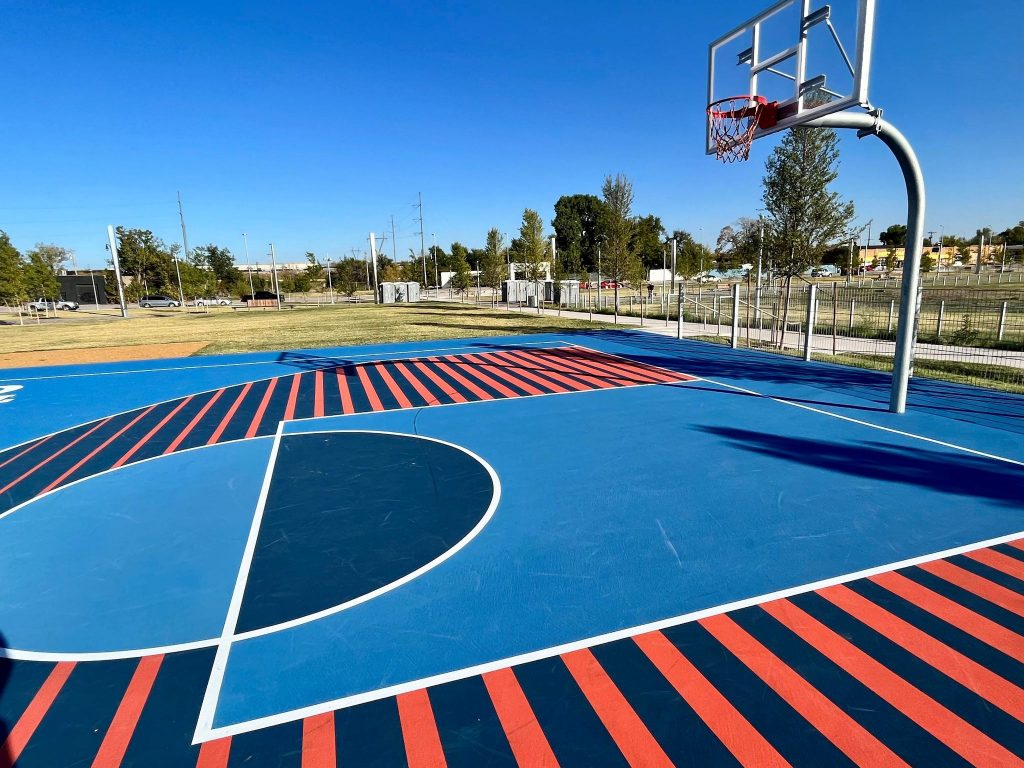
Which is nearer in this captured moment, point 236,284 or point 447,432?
point 447,432

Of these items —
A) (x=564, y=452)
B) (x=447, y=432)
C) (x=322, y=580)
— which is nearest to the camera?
(x=322, y=580)

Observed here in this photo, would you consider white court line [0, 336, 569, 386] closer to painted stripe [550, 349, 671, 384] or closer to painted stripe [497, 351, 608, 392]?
painted stripe [497, 351, 608, 392]

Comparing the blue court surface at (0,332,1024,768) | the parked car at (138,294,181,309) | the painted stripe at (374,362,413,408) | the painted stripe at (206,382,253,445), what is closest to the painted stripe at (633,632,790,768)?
the blue court surface at (0,332,1024,768)

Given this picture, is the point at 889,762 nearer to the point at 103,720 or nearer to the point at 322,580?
the point at 322,580

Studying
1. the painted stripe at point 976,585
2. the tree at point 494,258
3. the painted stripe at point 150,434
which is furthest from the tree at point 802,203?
the tree at point 494,258

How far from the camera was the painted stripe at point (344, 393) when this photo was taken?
12.2 metres

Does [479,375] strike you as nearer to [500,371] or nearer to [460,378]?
[460,378]

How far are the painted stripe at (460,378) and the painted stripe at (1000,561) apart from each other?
928cm

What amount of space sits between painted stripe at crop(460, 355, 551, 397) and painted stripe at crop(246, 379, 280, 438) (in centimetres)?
577

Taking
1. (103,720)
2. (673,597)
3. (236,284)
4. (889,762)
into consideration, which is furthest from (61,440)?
(236,284)

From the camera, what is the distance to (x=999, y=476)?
7.38 meters

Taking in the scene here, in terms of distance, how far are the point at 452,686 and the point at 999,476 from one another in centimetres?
801

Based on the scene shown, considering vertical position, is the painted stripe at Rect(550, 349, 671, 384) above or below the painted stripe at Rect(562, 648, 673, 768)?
above

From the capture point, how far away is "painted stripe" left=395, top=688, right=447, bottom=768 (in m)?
3.31
